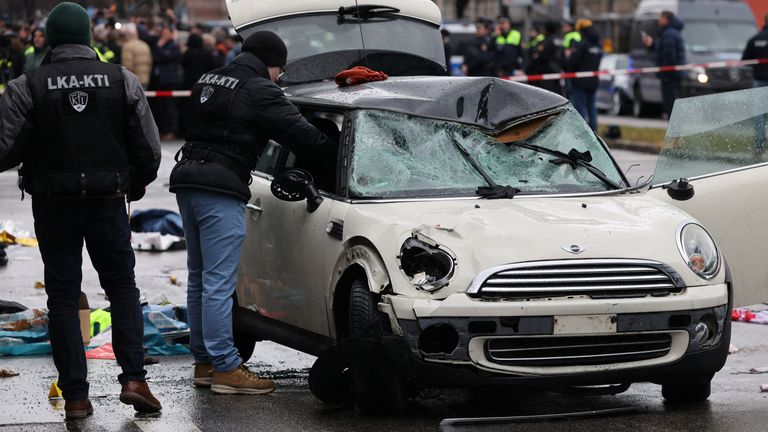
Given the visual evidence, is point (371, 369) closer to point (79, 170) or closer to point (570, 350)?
point (570, 350)

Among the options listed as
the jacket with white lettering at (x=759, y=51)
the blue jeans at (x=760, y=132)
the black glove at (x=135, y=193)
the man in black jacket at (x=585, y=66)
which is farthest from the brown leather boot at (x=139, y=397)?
the jacket with white lettering at (x=759, y=51)

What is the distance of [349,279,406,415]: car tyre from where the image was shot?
6262mm

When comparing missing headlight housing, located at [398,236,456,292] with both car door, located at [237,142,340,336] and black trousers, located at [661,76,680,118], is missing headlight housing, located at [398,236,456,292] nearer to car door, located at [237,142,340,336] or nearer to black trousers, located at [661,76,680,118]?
car door, located at [237,142,340,336]

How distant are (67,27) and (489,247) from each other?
6.74ft

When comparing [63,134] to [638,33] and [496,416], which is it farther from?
[638,33]

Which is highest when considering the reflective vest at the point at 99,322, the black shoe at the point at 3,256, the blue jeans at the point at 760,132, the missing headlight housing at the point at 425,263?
the missing headlight housing at the point at 425,263

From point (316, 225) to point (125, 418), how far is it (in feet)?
4.09

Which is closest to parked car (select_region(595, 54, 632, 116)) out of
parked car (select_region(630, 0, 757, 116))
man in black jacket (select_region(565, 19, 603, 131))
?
parked car (select_region(630, 0, 757, 116))

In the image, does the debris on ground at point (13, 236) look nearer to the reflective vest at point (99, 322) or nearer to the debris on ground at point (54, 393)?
the reflective vest at point (99, 322)

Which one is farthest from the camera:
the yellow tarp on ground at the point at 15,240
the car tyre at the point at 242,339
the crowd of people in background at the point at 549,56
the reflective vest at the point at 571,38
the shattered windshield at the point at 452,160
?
the reflective vest at the point at 571,38

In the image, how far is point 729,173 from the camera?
760 centimetres

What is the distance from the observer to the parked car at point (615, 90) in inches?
1325

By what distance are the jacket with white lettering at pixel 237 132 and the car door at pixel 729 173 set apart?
1.82 meters

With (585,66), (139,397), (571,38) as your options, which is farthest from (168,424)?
(571,38)
